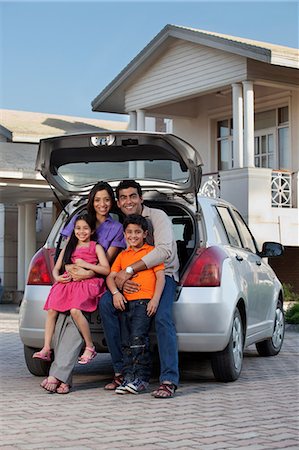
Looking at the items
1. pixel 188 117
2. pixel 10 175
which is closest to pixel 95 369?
pixel 10 175

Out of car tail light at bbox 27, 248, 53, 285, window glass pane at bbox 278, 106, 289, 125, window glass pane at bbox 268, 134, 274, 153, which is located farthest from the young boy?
window glass pane at bbox 268, 134, 274, 153

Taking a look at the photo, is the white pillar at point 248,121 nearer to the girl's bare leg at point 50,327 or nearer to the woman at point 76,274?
the woman at point 76,274

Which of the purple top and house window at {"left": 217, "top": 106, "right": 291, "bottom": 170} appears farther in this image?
house window at {"left": 217, "top": 106, "right": 291, "bottom": 170}

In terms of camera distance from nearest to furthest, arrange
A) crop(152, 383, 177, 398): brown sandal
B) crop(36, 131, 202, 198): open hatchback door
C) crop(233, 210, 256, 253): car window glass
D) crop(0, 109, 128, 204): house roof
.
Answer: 1. crop(152, 383, 177, 398): brown sandal
2. crop(36, 131, 202, 198): open hatchback door
3. crop(233, 210, 256, 253): car window glass
4. crop(0, 109, 128, 204): house roof

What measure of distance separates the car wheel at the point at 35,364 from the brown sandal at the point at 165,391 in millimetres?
1450

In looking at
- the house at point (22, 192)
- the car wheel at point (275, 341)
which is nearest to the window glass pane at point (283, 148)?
the house at point (22, 192)

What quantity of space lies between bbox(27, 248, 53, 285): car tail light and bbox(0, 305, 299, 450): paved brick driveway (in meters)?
0.88

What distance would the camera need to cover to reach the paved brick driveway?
201 inches

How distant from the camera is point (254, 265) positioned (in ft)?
28.8

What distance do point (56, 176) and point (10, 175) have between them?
10.6 m

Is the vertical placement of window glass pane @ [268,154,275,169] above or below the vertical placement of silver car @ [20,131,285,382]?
above

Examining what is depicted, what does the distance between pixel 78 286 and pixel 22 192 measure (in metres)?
13.4

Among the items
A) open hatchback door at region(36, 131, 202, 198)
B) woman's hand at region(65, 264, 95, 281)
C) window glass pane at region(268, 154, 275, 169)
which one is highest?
window glass pane at region(268, 154, 275, 169)

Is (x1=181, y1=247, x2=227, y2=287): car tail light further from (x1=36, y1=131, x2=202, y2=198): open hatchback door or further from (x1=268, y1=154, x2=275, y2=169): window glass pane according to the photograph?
(x1=268, y1=154, x2=275, y2=169): window glass pane
